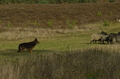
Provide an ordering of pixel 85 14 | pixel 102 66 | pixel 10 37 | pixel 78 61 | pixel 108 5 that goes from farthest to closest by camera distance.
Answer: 1. pixel 108 5
2. pixel 85 14
3. pixel 10 37
4. pixel 78 61
5. pixel 102 66

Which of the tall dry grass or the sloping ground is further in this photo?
the sloping ground

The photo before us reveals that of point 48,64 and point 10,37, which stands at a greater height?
point 48,64

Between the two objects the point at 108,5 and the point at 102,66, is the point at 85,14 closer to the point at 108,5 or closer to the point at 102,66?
the point at 108,5

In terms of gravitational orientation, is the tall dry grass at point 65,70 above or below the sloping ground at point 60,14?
above

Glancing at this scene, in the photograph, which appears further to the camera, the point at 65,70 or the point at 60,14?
the point at 60,14

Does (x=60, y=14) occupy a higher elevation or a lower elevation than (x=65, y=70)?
lower

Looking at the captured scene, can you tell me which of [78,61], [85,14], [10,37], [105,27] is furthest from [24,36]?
[85,14]

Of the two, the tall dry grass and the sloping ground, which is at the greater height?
the tall dry grass

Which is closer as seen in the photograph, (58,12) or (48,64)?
(48,64)

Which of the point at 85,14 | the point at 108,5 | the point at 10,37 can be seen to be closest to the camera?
the point at 10,37

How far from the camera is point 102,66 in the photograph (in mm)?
11328

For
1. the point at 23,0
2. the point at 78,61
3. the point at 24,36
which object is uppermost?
the point at 78,61

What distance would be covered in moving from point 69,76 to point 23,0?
10424 centimetres

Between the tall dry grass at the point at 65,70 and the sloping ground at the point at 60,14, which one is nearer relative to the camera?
the tall dry grass at the point at 65,70
